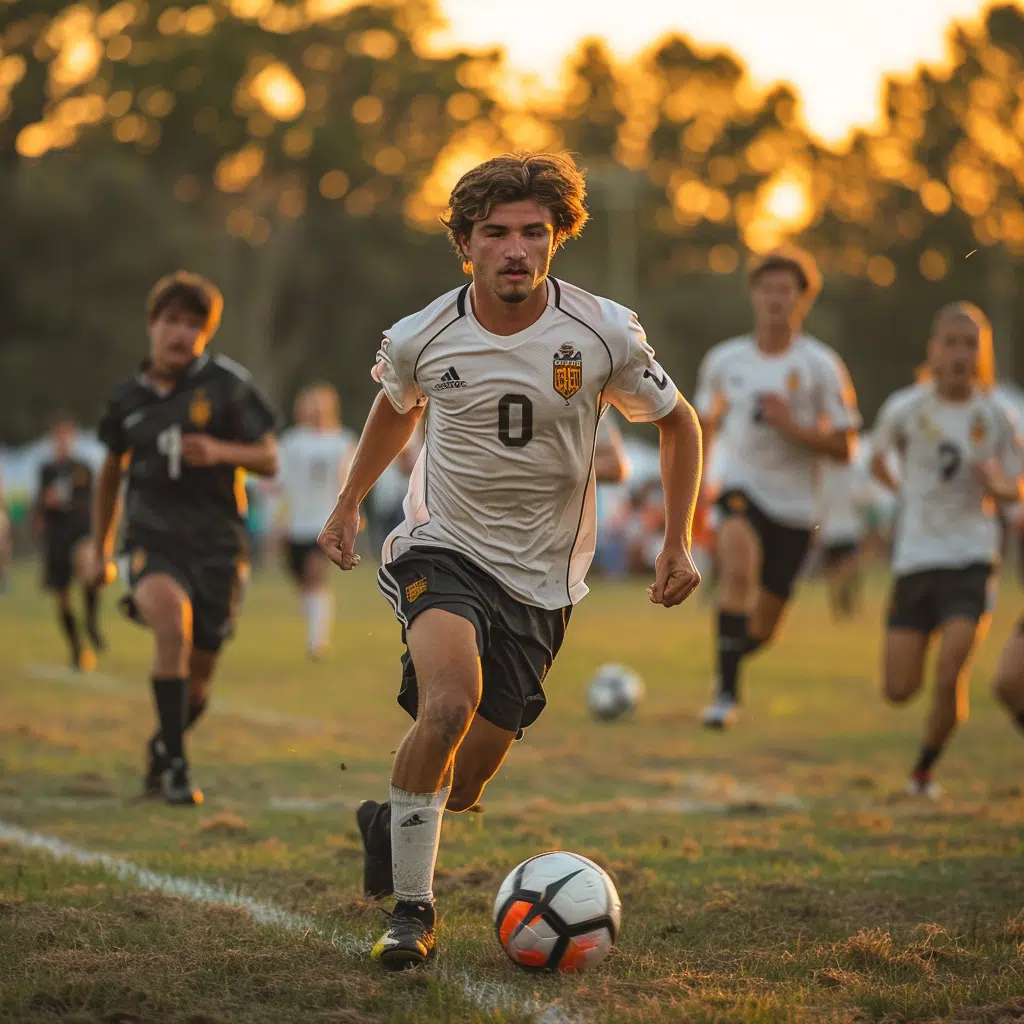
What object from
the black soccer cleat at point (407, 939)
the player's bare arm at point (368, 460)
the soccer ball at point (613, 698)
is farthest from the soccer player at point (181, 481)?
the soccer ball at point (613, 698)

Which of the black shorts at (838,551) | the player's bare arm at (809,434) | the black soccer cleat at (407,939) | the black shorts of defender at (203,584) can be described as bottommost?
the black soccer cleat at (407,939)

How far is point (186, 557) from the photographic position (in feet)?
24.9

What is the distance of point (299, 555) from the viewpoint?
52.5 feet

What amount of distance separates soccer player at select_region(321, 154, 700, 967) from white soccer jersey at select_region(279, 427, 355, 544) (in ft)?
36.7

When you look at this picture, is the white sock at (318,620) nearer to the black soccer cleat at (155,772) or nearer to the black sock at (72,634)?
the black sock at (72,634)

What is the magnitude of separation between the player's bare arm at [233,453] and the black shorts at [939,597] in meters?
3.11

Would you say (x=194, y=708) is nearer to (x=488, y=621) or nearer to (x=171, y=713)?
(x=171, y=713)

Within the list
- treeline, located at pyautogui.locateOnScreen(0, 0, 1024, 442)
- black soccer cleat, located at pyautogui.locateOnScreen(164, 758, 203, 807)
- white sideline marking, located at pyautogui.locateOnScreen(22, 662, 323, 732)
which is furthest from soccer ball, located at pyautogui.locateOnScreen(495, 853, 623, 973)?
treeline, located at pyautogui.locateOnScreen(0, 0, 1024, 442)

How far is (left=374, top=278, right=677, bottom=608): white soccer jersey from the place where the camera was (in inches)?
192

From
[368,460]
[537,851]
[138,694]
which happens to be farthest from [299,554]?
[368,460]

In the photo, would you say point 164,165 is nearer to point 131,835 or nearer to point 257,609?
point 257,609

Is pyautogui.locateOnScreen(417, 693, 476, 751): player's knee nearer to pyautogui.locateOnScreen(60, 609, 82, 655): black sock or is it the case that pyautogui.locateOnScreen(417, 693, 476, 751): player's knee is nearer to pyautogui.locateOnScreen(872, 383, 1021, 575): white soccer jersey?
pyautogui.locateOnScreen(872, 383, 1021, 575): white soccer jersey

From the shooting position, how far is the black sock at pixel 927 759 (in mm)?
8180

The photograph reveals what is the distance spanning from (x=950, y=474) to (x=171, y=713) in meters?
3.90
